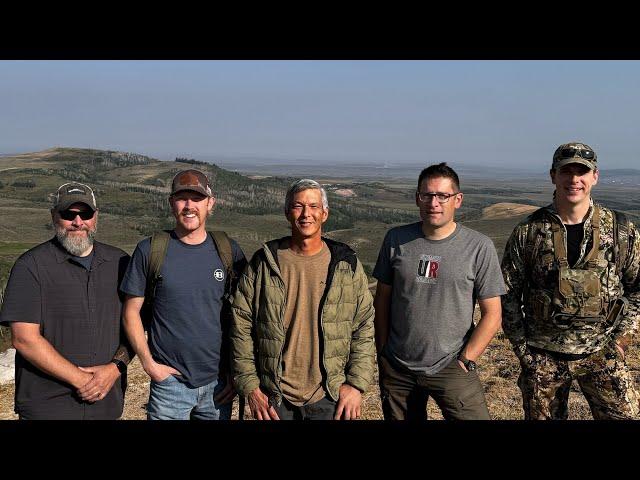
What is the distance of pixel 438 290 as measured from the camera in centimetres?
392

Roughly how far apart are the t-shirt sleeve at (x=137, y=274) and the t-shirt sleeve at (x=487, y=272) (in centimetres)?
244

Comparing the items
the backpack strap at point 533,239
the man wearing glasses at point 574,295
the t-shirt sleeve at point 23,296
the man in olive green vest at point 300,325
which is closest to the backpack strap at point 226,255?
the man in olive green vest at point 300,325

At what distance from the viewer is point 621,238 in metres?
4.18

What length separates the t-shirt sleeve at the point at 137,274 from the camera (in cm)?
373

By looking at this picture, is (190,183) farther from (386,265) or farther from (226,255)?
(386,265)

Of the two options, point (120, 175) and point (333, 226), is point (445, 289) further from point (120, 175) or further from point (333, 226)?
point (120, 175)

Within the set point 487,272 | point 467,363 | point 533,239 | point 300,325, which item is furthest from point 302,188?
point 533,239

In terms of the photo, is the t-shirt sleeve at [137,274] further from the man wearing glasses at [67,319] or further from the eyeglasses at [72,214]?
the eyeglasses at [72,214]

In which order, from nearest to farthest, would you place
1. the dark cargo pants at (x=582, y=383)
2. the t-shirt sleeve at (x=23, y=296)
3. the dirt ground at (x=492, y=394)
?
the t-shirt sleeve at (x=23, y=296) → the dark cargo pants at (x=582, y=383) → the dirt ground at (x=492, y=394)

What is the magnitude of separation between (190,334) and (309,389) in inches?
37.2

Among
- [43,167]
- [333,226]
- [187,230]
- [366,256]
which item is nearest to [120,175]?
[43,167]

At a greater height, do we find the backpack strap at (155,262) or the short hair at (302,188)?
the short hair at (302,188)

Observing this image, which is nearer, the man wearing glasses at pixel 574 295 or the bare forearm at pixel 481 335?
the bare forearm at pixel 481 335

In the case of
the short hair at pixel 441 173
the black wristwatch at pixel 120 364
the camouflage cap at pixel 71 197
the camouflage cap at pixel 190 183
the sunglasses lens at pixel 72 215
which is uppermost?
the short hair at pixel 441 173
